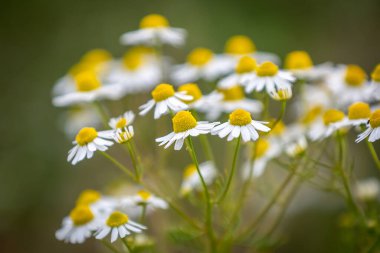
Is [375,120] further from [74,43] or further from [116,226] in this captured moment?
[74,43]

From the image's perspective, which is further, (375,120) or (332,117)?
(332,117)

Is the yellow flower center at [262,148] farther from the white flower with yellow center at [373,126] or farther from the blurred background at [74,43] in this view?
the blurred background at [74,43]

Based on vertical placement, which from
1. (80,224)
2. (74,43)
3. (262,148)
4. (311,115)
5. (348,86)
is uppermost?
(74,43)

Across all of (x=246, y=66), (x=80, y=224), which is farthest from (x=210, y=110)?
(x=80, y=224)

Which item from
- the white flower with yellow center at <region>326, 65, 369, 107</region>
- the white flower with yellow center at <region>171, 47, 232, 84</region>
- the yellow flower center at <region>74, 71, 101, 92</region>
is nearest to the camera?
the white flower with yellow center at <region>326, 65, 369, 107</region>

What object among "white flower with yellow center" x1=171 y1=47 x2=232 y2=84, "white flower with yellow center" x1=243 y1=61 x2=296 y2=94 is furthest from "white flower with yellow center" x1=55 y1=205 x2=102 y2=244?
"white flower with yellow center" x1=171 y1=47 x2=232 y2=84

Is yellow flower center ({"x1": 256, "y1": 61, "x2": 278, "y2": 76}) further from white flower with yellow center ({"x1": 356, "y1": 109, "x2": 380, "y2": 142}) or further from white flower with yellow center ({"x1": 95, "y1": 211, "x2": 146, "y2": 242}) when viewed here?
white flower with yellow center ({"x1": 95, "y1": 211, "x2": 146, "y2": 242})

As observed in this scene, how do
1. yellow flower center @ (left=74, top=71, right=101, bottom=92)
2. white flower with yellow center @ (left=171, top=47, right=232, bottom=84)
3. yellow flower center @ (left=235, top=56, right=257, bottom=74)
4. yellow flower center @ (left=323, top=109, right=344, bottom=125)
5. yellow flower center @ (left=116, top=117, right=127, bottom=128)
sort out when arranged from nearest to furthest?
yellow flower center @ (left=116, top=117, right=127, bottom=128)
yellow flower center @ (left=323, top=109, right=344, bottom=125)
yellow flower center @ (left=235, top=56, right=257, bottom=74)
yellow flower center @ (left=74, top=71, right=101, bottom=92)
white flower with yellow center @ (left=171, top=47, right=232, bottom=84)

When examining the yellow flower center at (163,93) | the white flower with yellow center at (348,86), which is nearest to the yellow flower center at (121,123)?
the yellow flower center at (163,93)
